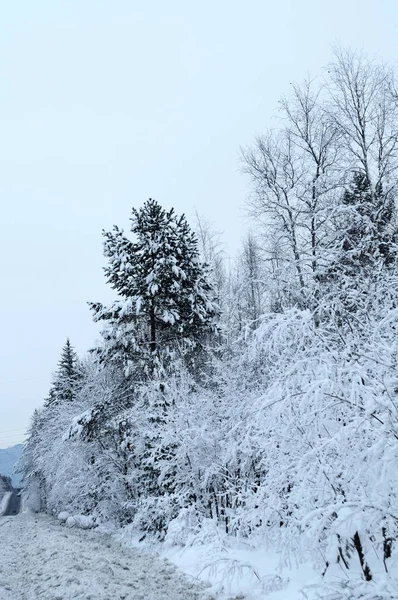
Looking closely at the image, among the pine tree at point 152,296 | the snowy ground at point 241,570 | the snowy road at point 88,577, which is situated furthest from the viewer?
the pine tree at point 152,296

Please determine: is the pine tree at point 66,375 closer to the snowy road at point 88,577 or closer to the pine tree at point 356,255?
the snowy road at point 88,577

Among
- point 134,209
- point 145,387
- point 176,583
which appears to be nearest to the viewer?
point 176,583

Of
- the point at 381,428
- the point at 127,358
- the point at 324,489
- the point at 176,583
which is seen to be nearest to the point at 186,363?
the point at 127,358

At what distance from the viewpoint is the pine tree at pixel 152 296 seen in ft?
53.4

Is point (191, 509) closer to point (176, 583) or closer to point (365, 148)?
point (176, 583)

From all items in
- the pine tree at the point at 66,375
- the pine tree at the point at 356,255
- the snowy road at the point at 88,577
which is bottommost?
the snowy road at the point at 88,577

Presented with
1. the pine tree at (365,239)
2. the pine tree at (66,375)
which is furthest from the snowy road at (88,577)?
the pine tree at (66,375)

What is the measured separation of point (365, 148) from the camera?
47.2 feet

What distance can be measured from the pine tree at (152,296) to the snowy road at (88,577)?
252 inches

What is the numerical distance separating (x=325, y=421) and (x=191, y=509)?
26.9 feet

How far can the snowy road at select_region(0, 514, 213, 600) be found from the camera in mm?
7398

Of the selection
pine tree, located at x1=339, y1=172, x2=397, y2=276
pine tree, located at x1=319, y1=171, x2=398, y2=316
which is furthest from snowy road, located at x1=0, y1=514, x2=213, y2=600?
pine tree, located at x1=339, y1=172, x2=397, y2=276

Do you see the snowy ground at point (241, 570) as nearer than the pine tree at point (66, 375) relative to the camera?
Yes

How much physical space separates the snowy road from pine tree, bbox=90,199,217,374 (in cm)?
641
